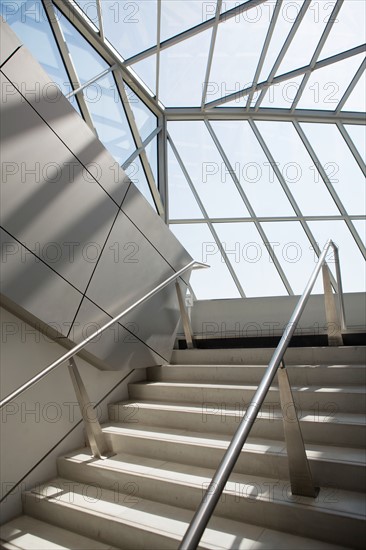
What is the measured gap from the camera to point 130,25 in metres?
10.1

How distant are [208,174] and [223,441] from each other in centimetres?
1137

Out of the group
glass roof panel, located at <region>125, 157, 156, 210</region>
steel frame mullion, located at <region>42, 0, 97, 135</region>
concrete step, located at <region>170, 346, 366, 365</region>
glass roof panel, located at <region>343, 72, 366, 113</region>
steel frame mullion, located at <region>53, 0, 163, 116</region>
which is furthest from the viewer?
glass roof panel, located at <region>343, 72, 366, 113</region>

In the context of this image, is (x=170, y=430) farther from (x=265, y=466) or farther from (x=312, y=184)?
(x=312, y=184)

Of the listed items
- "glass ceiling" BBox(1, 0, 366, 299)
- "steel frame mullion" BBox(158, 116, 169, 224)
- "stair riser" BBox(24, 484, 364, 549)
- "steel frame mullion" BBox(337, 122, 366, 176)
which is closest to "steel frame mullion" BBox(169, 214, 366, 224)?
"glass ceiling" BBox(1, 0, 366, 299)

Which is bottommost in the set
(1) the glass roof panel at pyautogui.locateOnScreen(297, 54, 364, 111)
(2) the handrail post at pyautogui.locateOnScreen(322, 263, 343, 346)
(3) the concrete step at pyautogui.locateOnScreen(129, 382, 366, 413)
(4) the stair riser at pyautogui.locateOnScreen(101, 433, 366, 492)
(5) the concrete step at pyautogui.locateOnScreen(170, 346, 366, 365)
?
(4) the stair riser at pyautogui.locateOnScreen(101, 433, 366, 492)

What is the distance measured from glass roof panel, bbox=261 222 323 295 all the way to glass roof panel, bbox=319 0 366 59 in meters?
5.20

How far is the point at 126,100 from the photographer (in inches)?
445

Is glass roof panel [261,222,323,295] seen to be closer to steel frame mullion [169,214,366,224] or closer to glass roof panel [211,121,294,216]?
steel frame mullion [169,214,366,224]

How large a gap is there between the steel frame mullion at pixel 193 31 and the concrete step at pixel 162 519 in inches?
393

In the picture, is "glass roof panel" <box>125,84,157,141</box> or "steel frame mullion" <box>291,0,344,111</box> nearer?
"steel frame mullion" <box>291,0,344,111</box>

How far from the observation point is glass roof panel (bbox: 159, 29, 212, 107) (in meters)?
11.2

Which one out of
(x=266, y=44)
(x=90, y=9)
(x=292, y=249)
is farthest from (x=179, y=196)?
(x=90, y=9)

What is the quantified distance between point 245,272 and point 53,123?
10.8 metres

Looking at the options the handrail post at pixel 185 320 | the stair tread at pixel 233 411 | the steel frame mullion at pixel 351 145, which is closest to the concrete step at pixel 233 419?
the stair tread at pixel 233 411
